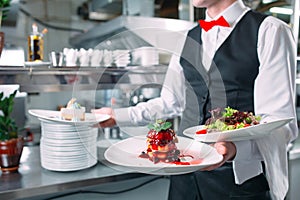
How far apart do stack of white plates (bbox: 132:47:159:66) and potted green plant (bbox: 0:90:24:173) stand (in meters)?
0.47

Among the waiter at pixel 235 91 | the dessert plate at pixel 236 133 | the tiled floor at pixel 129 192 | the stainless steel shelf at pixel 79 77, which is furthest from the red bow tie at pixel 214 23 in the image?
the tiled floor at pixel 129 192

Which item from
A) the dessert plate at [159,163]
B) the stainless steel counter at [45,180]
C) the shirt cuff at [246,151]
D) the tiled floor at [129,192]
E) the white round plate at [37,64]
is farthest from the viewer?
the tiled floor at [129,192]

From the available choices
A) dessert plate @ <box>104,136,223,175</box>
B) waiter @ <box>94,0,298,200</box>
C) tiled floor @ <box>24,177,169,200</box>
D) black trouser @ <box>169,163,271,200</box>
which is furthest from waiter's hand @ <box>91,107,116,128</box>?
tiled floor @ <box>24,177,169,200</box>

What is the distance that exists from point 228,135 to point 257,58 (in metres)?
0.30

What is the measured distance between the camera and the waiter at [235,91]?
762 mm

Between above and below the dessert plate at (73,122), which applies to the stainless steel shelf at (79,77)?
above

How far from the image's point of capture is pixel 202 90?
0.77m

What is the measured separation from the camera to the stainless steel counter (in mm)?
849

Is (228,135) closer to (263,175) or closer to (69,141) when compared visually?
(263,175)

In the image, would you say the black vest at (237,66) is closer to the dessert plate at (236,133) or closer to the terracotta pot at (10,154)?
the dessert plate at (236,133)

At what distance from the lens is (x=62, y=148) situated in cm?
95

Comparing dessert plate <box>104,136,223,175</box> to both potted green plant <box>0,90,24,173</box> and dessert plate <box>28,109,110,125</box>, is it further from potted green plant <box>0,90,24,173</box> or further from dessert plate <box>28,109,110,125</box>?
potted green plant <box>0,90,24,173</box>

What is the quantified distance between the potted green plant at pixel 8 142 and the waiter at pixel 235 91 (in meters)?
0.36

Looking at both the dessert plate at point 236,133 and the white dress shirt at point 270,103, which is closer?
the dessert plate at point 236,133
